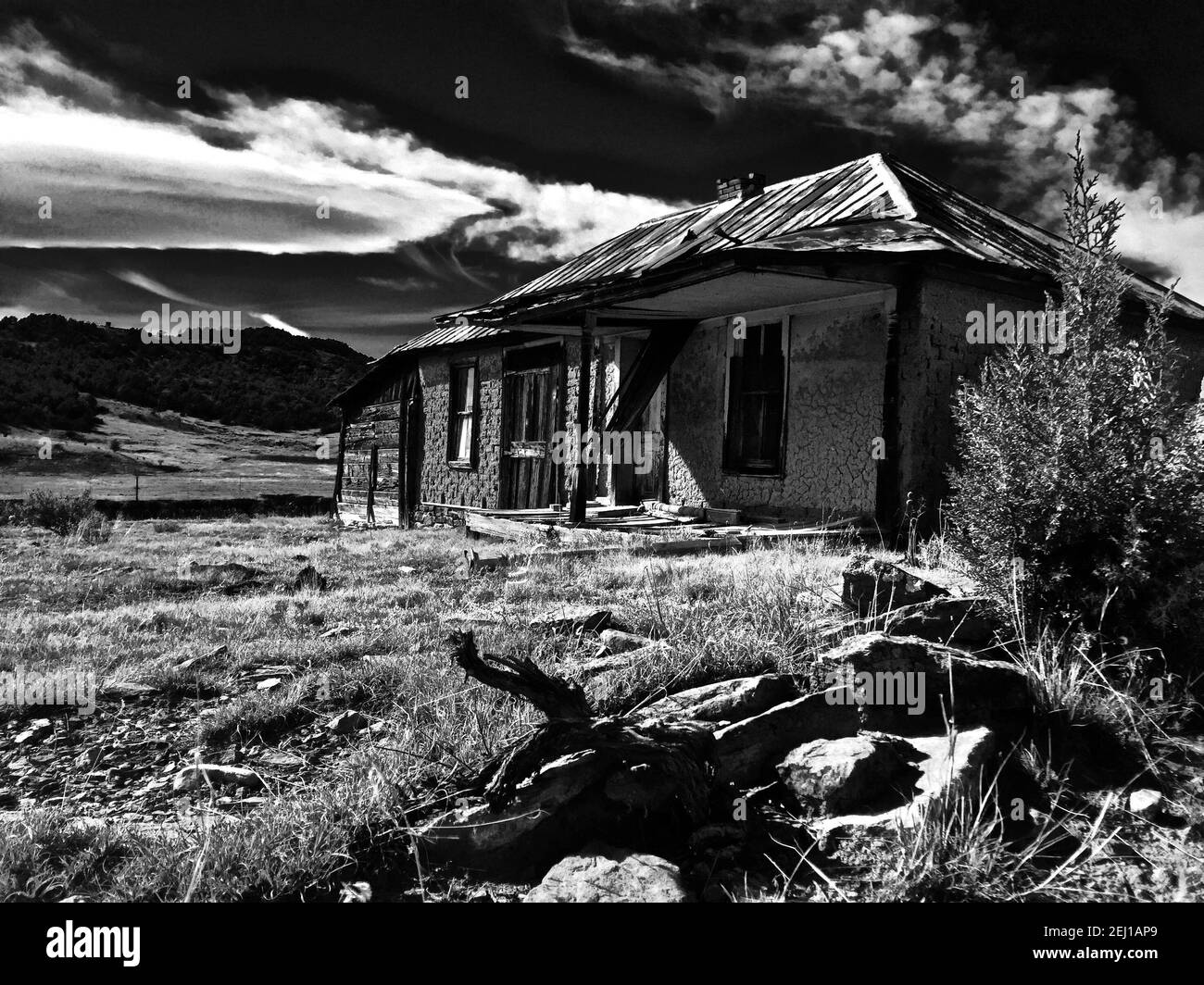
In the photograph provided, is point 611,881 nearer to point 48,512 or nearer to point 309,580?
point 309,580

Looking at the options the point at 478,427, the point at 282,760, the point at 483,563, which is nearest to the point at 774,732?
the point at 282,760

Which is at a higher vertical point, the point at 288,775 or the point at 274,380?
the point at 274,380

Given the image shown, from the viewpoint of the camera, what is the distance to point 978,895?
2.70 meters

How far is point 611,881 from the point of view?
2.69 meters

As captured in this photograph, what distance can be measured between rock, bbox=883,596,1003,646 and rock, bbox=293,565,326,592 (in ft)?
15.2

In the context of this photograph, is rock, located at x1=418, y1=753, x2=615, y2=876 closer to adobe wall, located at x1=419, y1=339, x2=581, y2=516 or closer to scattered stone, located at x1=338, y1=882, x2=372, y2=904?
scattered stone, located at x1=338, y1=882, x2=372, y2=904

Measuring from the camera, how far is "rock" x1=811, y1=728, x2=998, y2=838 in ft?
9.84

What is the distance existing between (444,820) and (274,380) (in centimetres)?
5020

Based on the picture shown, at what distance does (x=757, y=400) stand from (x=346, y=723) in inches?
311

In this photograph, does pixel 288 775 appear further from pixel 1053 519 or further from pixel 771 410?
pixel 771 410

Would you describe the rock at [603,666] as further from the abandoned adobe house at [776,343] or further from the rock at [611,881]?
the abandoned adobe house at [776,343]

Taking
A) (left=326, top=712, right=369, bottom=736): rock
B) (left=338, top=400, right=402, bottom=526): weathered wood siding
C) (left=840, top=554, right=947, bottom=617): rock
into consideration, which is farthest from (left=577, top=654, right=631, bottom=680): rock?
Result: (left=338, top=400, right=402, bottom=526): weathered wood siding
